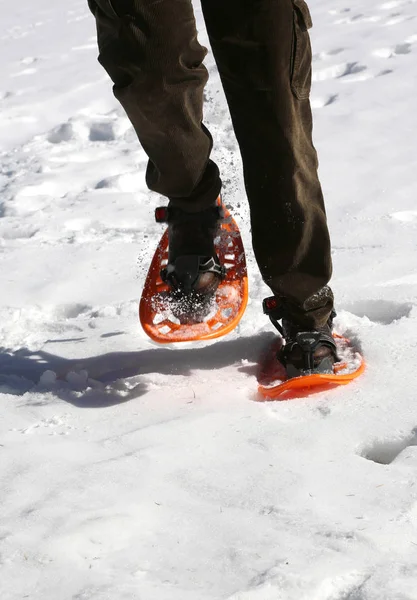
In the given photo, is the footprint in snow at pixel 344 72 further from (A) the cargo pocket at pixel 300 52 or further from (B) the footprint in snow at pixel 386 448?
(B) the footprint in snow at pixel 386 448

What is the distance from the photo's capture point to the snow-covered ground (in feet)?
4.95

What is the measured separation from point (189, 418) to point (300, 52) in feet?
3.03

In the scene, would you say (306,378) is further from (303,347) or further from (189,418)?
(189,418)

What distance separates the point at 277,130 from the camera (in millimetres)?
2072

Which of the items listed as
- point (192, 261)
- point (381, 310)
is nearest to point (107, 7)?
point (192, 261)

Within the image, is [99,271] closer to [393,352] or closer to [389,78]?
[393,352]

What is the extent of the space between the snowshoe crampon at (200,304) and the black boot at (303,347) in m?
0.15

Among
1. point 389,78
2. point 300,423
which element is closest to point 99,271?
point 300,423

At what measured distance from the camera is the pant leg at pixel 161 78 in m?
2.12

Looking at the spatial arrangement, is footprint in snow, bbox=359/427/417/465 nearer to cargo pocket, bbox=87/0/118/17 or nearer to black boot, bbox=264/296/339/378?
black boot, bbox=264/296/339/378

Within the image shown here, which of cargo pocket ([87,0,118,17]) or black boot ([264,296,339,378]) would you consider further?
black boot ([264,296,339,378])

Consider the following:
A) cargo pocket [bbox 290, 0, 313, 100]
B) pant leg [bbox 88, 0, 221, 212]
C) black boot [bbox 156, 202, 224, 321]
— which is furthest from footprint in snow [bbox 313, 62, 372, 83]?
cargo pocket [bbox 290, 0, 313, 100]

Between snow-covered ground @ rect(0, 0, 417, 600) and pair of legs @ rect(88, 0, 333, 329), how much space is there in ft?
1.23

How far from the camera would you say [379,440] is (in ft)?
6.39
